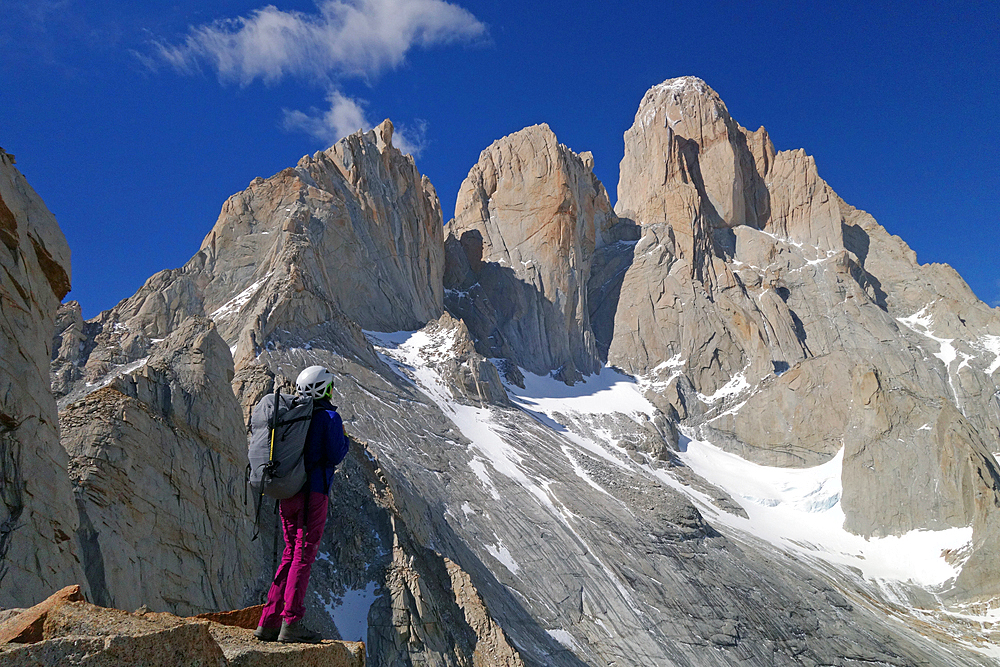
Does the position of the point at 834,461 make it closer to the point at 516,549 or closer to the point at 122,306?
the point at 516,549

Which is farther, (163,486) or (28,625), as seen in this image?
(163,486)

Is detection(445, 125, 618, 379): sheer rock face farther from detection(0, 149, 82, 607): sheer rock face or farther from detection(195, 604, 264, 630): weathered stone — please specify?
detection(195, 604, 264, 630): weathered stone

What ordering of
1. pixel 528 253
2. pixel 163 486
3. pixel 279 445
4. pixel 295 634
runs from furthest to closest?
pixel 528 253
pixel 163 486
pixel 279 445
pixel 295 634

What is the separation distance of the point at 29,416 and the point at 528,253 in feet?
236

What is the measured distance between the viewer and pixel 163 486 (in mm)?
14359

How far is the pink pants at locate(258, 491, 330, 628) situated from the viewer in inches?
195

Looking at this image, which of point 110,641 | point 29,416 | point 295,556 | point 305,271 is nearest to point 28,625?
point 110,641

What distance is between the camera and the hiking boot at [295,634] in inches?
190

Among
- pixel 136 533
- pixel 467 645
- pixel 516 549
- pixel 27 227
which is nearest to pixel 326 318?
pixel 516 549

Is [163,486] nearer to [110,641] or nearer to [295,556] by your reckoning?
[295,556]

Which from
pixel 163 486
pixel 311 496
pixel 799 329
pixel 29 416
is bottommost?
pixel 311 496

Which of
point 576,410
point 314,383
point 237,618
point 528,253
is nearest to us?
point 314,383

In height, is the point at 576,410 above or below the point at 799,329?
below

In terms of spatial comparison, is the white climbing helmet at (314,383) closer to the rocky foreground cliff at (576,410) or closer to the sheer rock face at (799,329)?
the rocky foreground cliff at (576,410)
